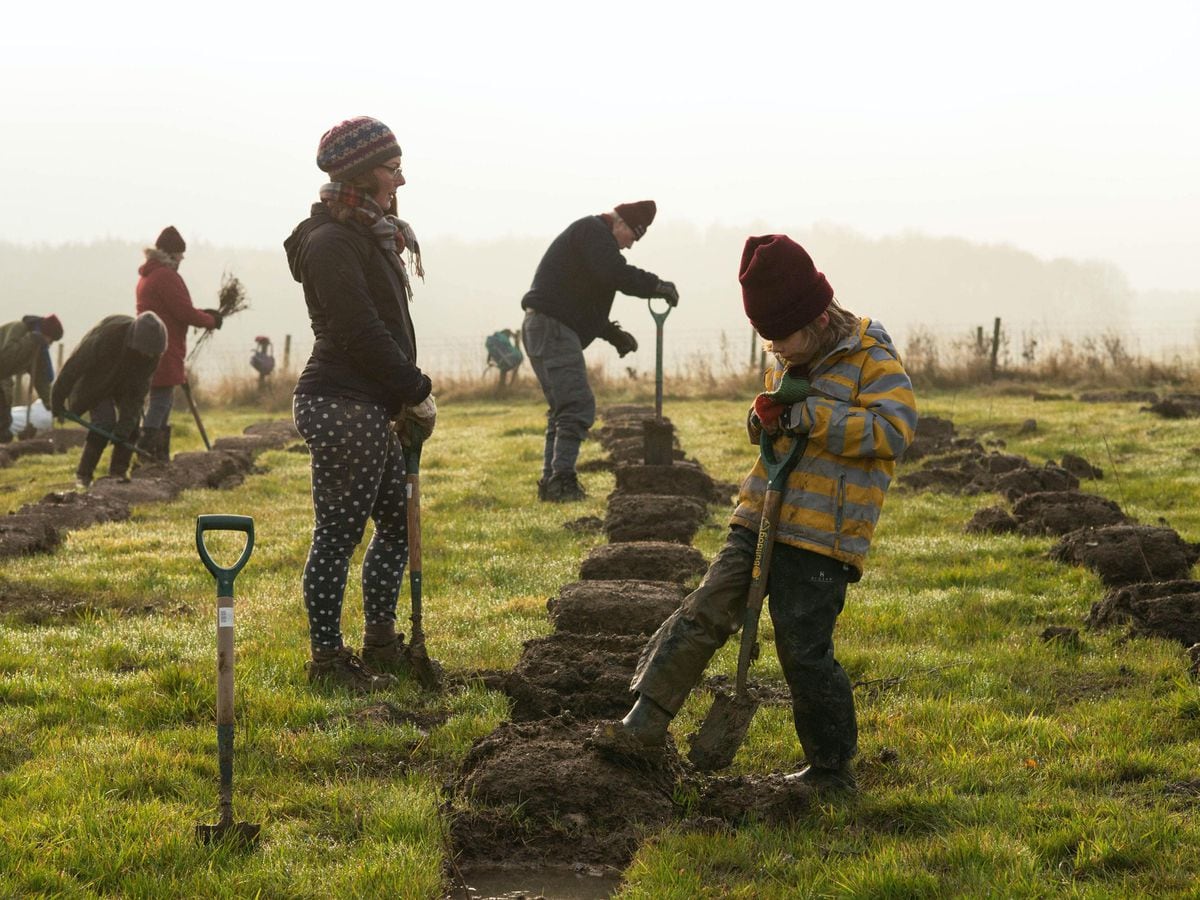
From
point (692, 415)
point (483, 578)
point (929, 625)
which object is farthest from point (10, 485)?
point (929, 625)

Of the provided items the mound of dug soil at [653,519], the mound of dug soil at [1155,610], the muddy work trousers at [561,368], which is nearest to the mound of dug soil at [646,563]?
the mound of dug soil at [653,519]

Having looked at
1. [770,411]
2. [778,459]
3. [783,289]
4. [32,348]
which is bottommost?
[778,459]

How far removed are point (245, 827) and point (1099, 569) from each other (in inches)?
204

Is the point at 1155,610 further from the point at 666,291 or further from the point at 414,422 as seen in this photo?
the point at 666,291

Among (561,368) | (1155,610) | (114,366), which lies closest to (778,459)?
(1155,610)

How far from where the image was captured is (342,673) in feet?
17.4

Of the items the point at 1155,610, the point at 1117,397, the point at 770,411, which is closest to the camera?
the point at 770,411

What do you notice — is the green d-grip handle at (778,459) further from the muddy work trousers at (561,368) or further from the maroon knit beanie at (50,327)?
the maroon knit beanie at (50,327)

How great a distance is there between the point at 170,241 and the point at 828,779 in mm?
9648

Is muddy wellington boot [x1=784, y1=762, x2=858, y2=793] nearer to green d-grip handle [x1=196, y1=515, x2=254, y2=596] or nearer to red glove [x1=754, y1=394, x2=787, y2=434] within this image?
red glove [x1=754, y1=394, x2=787, y2=434]

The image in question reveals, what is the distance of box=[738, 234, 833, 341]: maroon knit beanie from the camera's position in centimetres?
390

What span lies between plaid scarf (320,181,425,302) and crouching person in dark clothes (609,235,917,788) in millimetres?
1699

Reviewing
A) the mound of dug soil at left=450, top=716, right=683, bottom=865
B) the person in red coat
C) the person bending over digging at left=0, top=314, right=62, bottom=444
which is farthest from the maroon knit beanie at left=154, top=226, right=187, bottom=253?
the mound of dug soil at left=450, top=716, right=683, bottom=865

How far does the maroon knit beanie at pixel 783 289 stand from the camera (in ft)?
12.8
